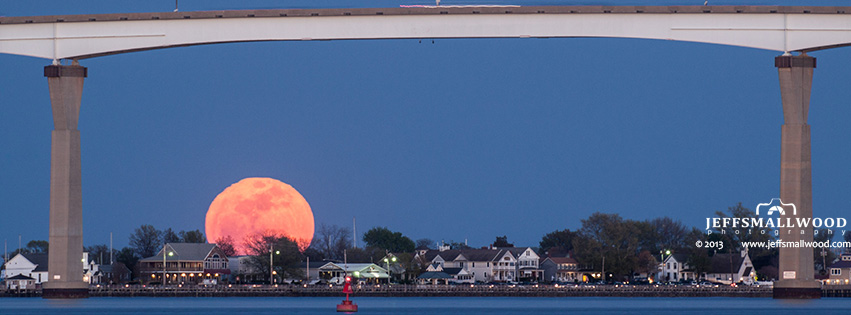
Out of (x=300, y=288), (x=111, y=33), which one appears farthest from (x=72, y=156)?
(x=300, y=288)

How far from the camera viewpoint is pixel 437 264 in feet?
466

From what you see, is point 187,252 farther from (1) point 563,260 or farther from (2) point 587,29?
(2) point 587,29

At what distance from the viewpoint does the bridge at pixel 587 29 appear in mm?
58688

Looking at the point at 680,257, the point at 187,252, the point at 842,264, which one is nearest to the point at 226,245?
the point at 187,252

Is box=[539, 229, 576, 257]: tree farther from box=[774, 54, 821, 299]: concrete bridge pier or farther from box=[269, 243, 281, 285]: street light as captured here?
box=[774, 54, 821, 299]: concrete bridge pier

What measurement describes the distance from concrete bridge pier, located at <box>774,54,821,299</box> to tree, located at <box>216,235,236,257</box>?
80.8 m

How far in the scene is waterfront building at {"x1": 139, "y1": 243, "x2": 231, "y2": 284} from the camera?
409ft

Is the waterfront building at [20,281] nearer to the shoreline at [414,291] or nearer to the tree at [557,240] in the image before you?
the shoreline at [414,291]

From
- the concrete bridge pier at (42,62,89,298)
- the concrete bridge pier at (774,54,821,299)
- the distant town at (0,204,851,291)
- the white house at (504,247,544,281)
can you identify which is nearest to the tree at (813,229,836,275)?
the distant town at (0,204,851,291)

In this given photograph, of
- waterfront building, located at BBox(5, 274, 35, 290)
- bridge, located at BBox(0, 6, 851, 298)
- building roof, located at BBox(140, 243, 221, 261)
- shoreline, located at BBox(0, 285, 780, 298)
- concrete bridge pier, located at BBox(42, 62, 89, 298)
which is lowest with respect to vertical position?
shoreline, located at BBox(0, 285, 780, 298)
